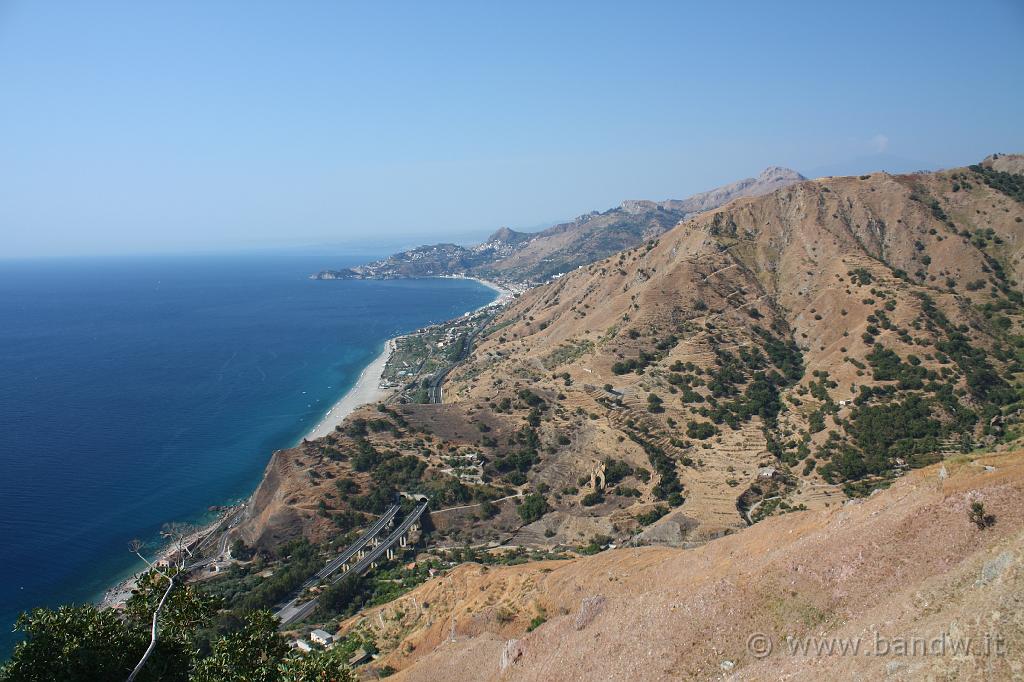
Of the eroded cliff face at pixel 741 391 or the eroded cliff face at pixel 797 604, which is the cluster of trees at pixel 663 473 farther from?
the eroded cliff face at pixel 797 604

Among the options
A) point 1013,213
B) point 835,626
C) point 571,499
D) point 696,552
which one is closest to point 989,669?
point 835,626

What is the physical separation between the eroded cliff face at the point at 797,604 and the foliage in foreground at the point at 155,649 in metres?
9.92

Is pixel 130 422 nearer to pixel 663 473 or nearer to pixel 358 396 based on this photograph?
pixel 358 396

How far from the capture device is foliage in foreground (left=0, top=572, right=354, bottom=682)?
579 inches

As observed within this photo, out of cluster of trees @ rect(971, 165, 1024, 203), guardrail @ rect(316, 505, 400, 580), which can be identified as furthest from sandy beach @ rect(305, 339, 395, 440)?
cluster of trees @ rect(971, 165, 1024, 203)

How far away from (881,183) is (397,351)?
100037mm

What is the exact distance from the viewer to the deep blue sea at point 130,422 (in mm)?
A: 55000

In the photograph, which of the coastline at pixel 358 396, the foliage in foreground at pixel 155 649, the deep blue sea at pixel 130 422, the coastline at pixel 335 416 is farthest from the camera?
the coastline at pixel 358 396

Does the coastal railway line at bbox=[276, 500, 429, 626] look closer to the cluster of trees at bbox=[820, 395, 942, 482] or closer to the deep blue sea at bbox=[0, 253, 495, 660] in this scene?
the deep blue sea at bbox=[0, 253, 495, 660]

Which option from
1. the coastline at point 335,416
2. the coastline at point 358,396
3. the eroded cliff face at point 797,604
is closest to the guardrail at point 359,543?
the coastline at point 335,416

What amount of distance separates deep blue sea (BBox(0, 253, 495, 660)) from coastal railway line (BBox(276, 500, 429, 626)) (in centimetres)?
2064

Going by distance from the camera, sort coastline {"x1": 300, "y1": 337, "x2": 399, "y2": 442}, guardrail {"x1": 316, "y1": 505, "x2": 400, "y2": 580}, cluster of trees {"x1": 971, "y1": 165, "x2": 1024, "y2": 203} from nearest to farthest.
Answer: guardrail {"x1": 316, "y1": 505, "x2": 400, "y2": 580}, cluster of trees {"x1": 971, "y1": 165, "x2": 1024, "y2": 203}, coastline {"x1": 300, "y1": 337, "x2": 399, "y2": 442}

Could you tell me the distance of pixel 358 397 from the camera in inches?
4040

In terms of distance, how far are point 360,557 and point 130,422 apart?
6055 cm
